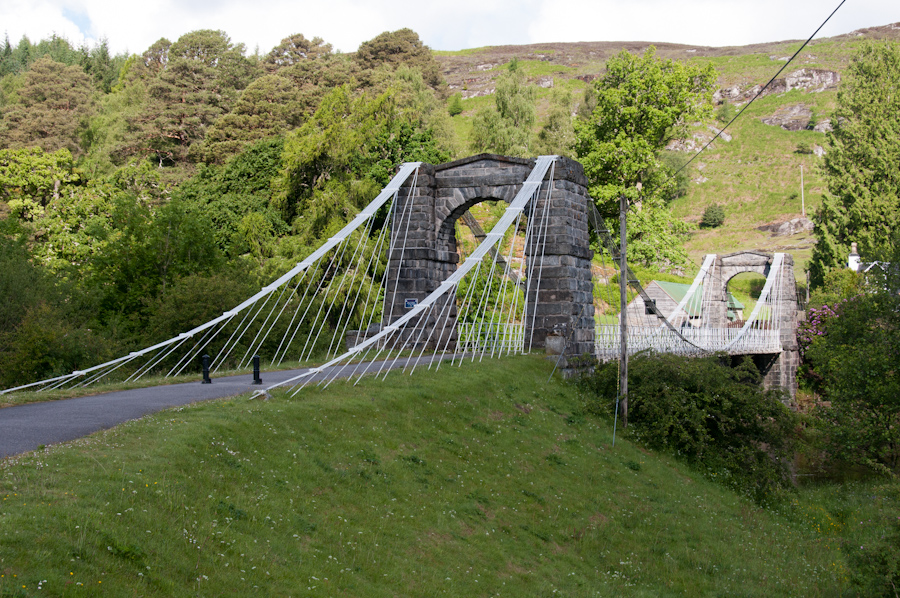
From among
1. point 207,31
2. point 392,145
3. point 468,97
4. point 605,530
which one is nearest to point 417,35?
point 207,31

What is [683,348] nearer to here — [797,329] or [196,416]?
[797,329]

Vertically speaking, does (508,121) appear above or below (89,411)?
above

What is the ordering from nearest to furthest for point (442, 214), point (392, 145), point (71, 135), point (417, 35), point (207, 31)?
point (442, 214) → point (392, 145) → point (71, 135) → point (207, 31) → point (417, 35)

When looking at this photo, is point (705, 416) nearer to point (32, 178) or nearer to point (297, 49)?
point (32, 178)

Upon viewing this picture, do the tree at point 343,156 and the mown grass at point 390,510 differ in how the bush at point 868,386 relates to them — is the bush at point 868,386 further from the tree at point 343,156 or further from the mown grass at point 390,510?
the tree at point 343,156

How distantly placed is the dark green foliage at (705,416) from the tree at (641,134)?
15.4 meters

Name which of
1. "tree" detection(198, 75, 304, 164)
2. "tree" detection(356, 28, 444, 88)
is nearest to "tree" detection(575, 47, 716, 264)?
"tree" detection(198, 75, 304, 164)

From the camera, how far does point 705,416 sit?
53.0 feet

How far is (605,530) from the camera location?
34.4 ft

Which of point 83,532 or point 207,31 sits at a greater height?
point 207,31

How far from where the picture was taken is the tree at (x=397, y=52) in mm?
61312

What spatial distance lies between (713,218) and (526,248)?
49.4m

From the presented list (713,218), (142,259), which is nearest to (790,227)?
(713,218)

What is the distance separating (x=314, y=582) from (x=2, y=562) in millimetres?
2357
